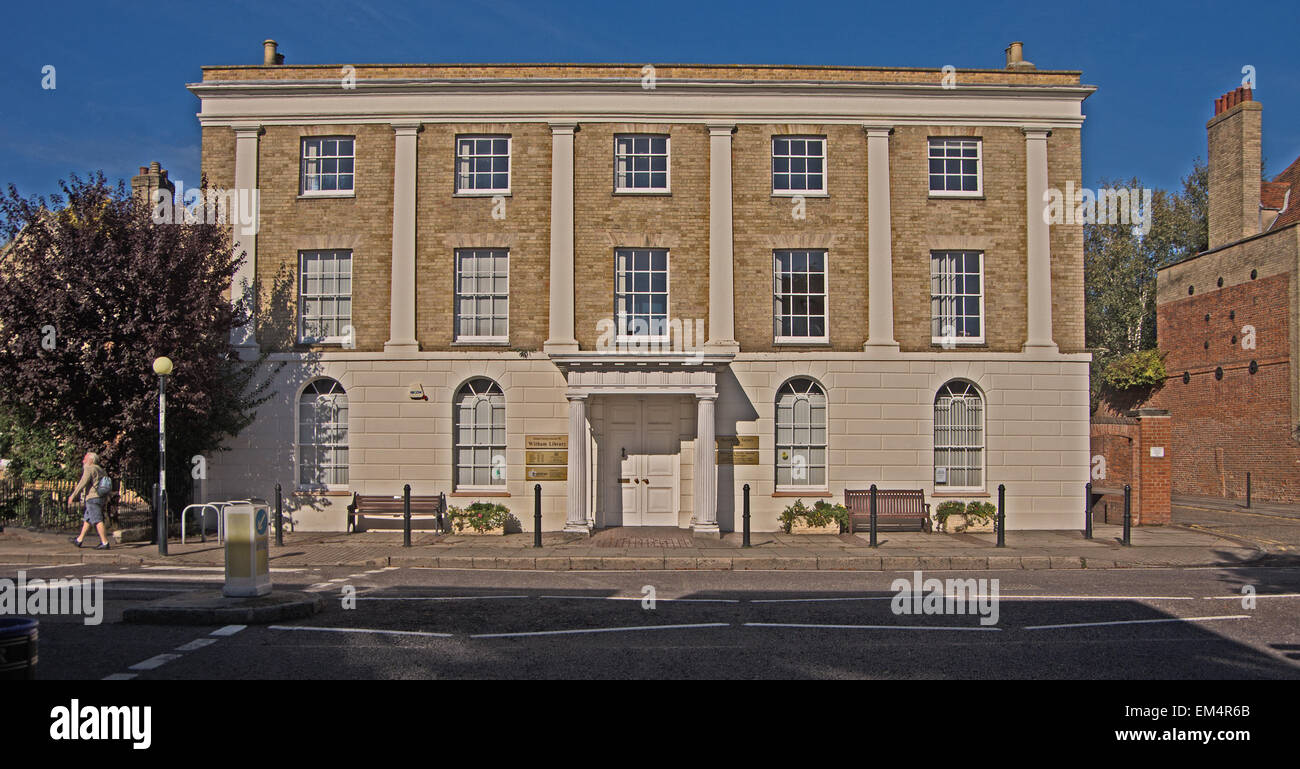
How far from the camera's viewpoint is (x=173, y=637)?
347 inches

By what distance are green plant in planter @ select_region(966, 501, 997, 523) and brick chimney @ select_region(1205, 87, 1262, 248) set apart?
1723cm

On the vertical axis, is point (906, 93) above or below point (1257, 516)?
above

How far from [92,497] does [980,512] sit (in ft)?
56.6

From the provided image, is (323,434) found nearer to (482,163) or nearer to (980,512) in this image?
(482,163)

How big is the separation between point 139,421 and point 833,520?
1362cm

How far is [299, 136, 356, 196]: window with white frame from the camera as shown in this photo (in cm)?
1938

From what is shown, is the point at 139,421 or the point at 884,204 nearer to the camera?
the point at 139,421

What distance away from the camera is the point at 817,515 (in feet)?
59.7

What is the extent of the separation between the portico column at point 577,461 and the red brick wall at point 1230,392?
2158 centimetres

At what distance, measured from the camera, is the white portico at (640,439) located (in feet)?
58.1

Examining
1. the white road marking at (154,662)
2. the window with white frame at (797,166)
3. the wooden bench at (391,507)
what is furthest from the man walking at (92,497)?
the window with white frame at (797,166)
